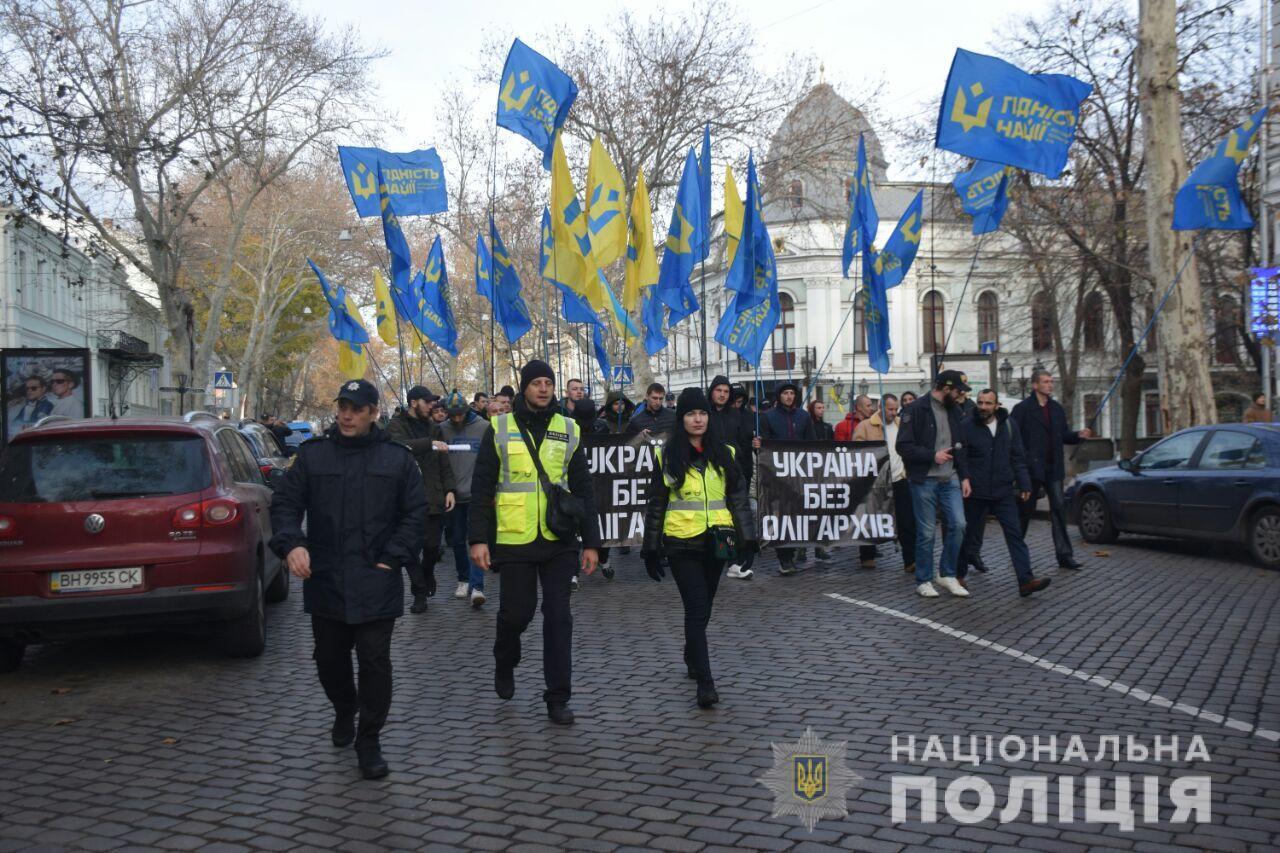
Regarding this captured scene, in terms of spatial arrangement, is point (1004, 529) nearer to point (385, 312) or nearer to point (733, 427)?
point (733, 427)

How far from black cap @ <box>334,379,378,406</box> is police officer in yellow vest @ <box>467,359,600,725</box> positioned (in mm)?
934

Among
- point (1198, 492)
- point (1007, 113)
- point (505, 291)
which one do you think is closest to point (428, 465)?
point (1007, 113)

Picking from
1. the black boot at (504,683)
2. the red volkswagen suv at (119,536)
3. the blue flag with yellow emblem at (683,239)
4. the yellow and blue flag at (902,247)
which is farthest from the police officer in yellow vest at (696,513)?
the yellow and blue flag at (902,247)

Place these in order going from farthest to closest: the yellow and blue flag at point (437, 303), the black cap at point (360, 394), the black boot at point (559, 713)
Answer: the yellow and blue flag at point (437, 303)
the black boot at point (559, 713)
the black cap at point (360, 394)

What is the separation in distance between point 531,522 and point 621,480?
5.57 metres

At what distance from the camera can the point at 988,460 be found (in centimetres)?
987

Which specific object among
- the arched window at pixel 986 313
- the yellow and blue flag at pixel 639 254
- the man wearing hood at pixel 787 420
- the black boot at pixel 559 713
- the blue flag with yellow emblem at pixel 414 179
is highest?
the arched window at pixel 986 313

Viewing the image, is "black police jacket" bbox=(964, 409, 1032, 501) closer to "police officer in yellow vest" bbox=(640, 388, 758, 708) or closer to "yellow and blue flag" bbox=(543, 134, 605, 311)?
"police officer in yellow vest" bbox=(640, 388, 758, 708)

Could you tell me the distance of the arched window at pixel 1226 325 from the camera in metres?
28.4

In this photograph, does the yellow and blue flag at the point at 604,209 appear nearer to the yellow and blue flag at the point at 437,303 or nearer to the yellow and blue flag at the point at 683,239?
the yellow and blue flag at the point at 683,239

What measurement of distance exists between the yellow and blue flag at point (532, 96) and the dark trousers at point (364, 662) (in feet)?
31.6

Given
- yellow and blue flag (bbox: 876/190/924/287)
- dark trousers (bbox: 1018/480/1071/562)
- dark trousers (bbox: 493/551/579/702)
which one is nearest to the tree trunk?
yellow and blue flag (bbox: 876/190/924/287)

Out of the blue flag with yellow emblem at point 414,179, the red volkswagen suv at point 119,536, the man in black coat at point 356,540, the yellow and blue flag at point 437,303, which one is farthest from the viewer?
the yellow and blue flag at point 437,303

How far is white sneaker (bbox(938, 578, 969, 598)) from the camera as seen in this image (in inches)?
390
